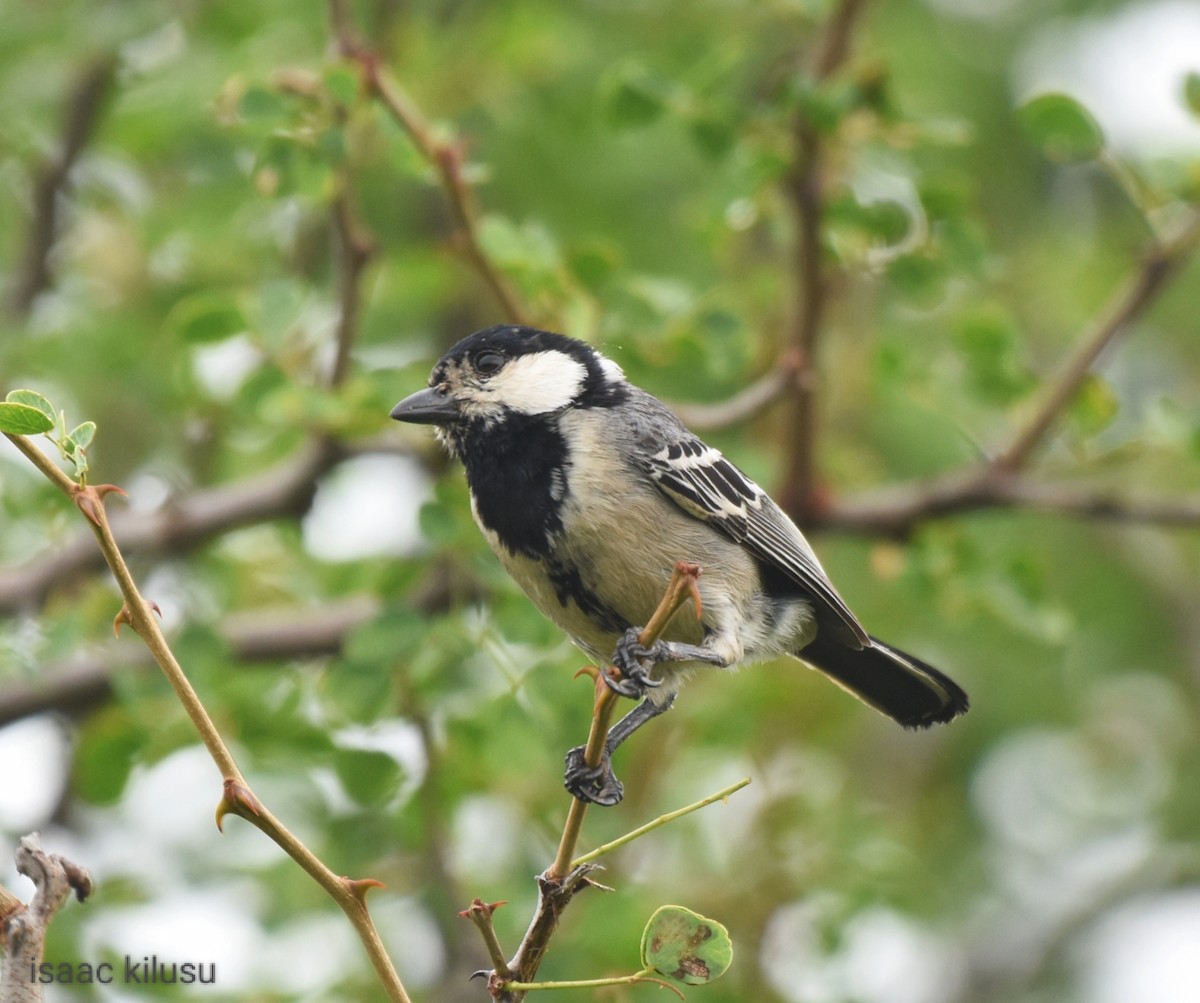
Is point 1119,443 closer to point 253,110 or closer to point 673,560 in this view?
point 673,560

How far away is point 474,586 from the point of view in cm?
404

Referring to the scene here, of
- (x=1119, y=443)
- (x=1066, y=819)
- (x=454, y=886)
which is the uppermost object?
(x=1119, y=443)

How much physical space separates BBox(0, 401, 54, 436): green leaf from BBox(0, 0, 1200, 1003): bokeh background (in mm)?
1534

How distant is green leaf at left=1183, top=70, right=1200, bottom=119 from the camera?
3.85 meters

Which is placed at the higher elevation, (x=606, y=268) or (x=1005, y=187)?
(x=606, y=268)

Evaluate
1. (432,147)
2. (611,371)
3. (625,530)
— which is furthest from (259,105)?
(625,530)

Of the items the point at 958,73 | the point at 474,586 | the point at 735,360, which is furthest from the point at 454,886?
the point at 958,73

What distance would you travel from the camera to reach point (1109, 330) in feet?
13.9

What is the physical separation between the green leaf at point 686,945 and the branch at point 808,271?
217cm

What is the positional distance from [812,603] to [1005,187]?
4114mm

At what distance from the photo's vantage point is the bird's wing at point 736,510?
3.50 metres

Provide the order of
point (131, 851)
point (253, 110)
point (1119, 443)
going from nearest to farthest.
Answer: point (253, 110) → point (1119, 443) → point (131, 851)

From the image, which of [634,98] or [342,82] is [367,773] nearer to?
[342,82]

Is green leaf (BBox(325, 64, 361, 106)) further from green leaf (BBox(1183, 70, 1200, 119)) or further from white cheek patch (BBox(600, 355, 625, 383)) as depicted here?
green leaf (BBox(1183, 70, 1200, 119))
